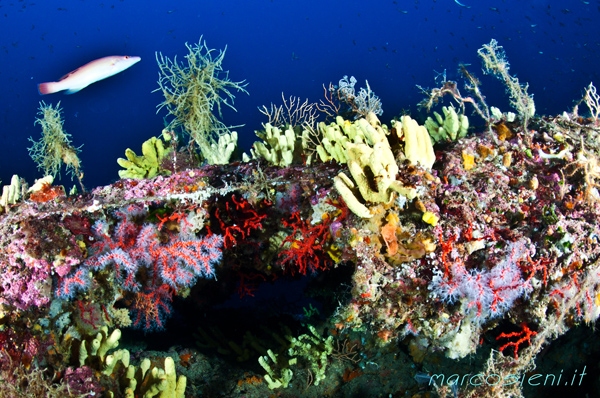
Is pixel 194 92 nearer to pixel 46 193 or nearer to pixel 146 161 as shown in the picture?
pixel 46 193

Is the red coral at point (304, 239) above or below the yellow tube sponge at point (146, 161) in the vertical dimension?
below

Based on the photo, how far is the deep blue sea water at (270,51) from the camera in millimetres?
11039

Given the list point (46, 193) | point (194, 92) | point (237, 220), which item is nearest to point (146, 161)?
point (194, 92)

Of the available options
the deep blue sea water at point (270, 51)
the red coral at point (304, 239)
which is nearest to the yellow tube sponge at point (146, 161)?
the red coral at point (304, 239)

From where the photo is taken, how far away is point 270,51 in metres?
13.2

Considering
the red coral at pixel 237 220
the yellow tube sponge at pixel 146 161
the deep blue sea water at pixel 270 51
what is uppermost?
the deep blue sea water at pixel 270 51

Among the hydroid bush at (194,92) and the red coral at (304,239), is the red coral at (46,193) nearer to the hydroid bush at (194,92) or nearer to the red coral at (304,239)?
the hydroid bush at (194,92)

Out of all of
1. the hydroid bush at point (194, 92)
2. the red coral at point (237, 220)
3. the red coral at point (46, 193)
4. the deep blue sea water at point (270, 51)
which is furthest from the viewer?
the deep blue sea water at point (270, 51)

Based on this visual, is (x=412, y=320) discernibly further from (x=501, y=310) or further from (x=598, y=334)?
(x=598, y=334)

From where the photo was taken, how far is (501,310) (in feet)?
8.94

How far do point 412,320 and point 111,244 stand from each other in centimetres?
315

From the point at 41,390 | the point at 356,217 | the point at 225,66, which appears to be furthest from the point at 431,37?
the point at 41,390

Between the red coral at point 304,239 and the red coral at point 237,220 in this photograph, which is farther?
the red coral at point 237,220

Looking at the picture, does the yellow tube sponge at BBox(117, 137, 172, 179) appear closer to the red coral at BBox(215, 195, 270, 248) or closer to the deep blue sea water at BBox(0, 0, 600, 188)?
the red coral at BBox(215, 195, 270, 248)
